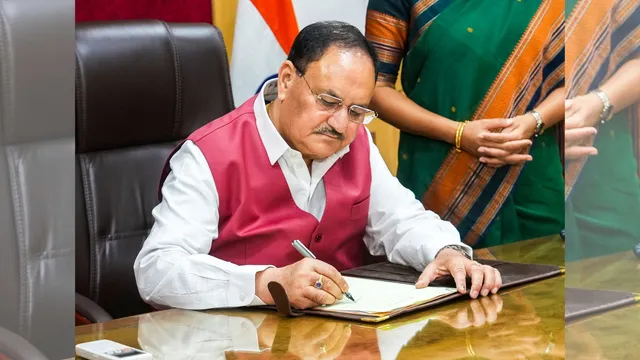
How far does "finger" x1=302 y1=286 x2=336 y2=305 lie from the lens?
154cm

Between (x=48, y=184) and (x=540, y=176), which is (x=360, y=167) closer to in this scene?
(x=540, y=176)

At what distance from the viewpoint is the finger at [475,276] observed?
1680 mm

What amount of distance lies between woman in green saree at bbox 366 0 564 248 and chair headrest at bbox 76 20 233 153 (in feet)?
1.42

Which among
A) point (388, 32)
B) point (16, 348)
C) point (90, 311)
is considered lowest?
point (90, 311)

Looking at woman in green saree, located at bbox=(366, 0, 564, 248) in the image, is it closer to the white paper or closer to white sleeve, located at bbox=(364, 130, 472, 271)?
white sleeve, located at bbox=(364, 130, 472, 271)

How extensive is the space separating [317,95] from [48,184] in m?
1.27

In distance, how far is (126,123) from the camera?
2211 mm

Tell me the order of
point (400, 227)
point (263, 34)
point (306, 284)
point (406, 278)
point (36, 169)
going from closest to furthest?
1. point (36, 169)
2. point (306, 284)
3. point (406, 278)
4. point (400, 227)
5. point (263, 34)

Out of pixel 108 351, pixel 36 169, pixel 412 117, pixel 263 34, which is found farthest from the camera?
pixel 263 34

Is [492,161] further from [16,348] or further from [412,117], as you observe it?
[16,348]

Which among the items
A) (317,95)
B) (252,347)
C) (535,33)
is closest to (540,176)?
(535,33)

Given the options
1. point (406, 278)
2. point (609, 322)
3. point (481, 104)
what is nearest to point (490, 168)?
point (481, 104)

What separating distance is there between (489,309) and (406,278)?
0.24 m

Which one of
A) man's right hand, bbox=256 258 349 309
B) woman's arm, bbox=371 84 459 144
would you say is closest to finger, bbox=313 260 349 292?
man's right hand, bbox=256 258 349 309
